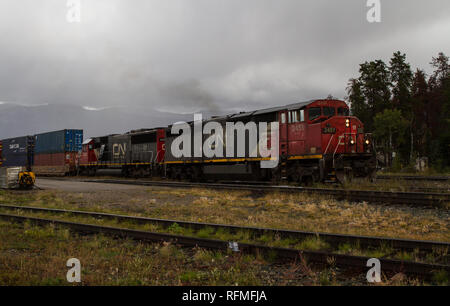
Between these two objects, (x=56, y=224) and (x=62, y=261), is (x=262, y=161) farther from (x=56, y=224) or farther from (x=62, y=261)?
(x=62, y=261)

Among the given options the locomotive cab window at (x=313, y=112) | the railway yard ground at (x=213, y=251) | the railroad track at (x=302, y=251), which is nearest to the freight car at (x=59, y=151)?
the railway yard ground at (x=213, y=251)

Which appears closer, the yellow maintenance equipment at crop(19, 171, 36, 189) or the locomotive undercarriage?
the locomotive undercarriage

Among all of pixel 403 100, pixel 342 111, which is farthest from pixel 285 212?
pixel 403 100

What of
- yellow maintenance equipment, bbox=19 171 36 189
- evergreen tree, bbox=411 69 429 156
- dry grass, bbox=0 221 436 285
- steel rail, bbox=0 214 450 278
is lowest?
dry grass, bbox=0 221 436 285

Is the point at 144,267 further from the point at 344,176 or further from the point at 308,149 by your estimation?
the point at 308,149

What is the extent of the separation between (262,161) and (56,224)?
39.4 ft

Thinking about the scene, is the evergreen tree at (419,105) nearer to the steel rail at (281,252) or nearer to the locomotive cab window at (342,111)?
the locomotive cab window at (342,111)

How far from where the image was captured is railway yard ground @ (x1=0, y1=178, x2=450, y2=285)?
5.05 metres

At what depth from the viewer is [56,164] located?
3941cm

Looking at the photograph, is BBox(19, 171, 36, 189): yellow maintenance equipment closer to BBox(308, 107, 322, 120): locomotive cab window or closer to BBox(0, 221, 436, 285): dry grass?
BBox(0, 221, 436, 285): dry grass

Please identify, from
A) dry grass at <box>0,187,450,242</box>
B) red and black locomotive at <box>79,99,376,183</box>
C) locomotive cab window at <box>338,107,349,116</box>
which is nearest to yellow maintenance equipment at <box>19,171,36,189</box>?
dry grass at <box>0,187,450,242</box>

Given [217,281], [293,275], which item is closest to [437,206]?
[293,275]

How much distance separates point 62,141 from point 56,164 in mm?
2963

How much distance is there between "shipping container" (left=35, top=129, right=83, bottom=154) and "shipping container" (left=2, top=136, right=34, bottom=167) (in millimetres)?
1534
